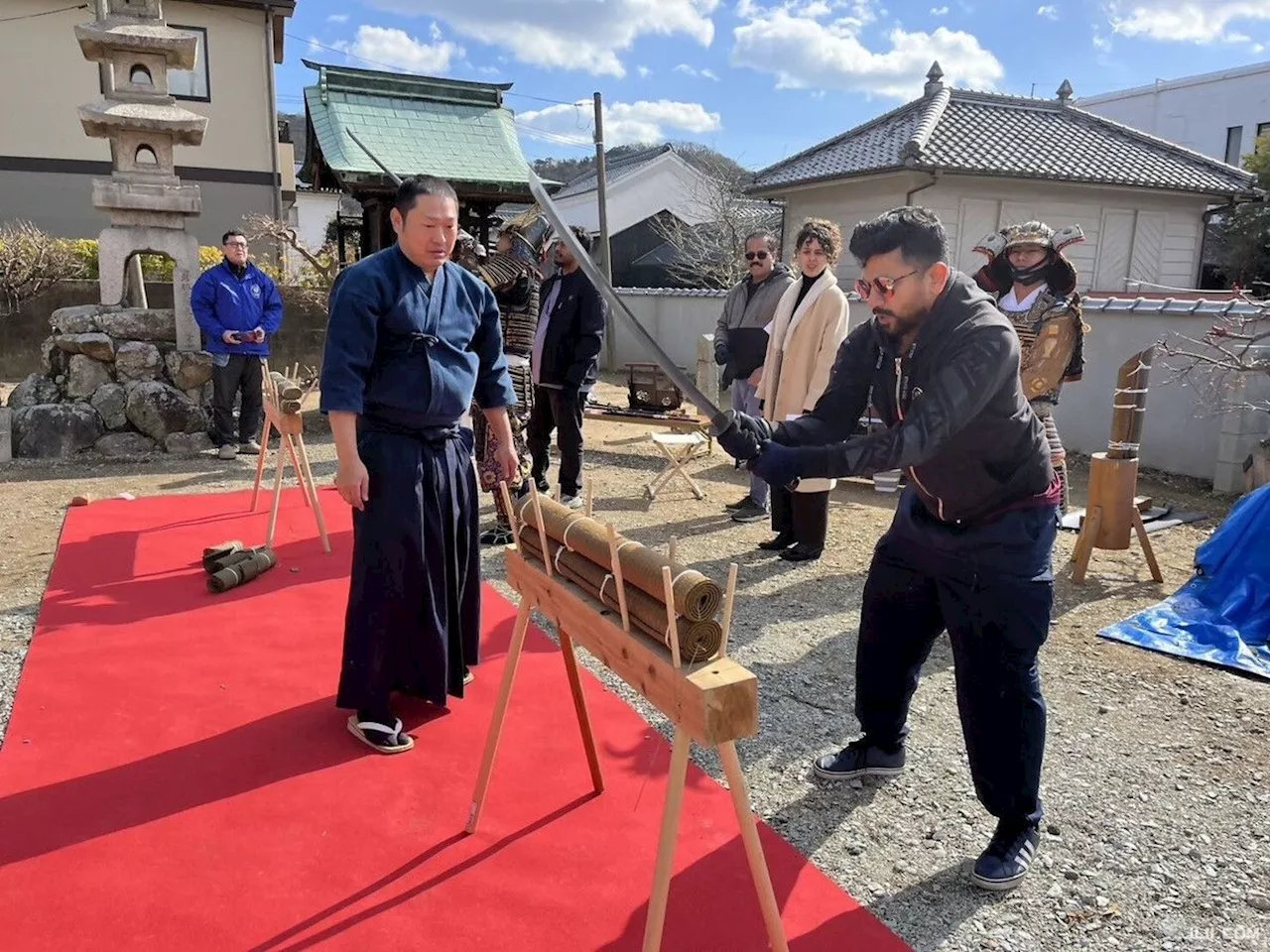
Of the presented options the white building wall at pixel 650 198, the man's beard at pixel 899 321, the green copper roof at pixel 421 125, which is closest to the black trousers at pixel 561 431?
the man's beard at pixel 899 321

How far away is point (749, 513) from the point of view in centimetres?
613

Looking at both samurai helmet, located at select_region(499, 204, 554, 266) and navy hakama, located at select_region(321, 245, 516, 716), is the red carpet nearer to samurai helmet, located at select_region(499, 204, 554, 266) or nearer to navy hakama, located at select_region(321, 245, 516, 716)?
navy hakama, located at select_region(321, 245, 516, 716)

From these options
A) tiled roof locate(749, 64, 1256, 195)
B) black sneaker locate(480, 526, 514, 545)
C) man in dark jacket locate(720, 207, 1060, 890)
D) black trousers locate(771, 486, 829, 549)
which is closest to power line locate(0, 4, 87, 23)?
tiled roof locate(749, 64, 1256, 195)

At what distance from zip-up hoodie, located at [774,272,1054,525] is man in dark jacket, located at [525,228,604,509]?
3.36m

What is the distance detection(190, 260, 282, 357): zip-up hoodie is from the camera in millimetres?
7672

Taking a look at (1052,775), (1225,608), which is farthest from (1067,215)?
(1052,775)

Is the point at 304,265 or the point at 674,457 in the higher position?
the point at 304,265

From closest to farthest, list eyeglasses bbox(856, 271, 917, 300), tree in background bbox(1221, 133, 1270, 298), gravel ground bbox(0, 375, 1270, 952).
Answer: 1. eyeglasses bbox(856, 271, 917, 300)
2. gravel ground bbox(0, 375, 1270, 952)
3. tree in background bbox(1221, 133, 1270, 298)

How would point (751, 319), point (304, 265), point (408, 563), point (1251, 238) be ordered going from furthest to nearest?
point (1251, 238), point (304, 265), point (751, 319), point (408, 563)

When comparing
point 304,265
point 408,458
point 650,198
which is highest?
point 650,198

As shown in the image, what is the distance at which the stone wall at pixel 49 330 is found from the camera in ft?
38.7

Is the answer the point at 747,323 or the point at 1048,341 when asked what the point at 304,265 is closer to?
the point at 747,323

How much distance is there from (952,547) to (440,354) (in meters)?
1.63

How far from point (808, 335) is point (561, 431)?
1.95 meters
